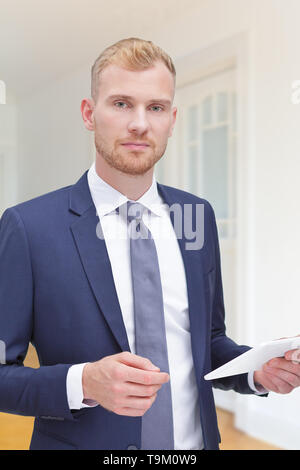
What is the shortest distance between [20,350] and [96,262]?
0.20 metres

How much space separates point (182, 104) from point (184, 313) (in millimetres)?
2555

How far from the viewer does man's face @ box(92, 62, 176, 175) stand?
1.04 meters

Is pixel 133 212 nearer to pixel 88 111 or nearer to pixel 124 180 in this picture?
pixel 124 180

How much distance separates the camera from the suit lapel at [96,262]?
0.96 m

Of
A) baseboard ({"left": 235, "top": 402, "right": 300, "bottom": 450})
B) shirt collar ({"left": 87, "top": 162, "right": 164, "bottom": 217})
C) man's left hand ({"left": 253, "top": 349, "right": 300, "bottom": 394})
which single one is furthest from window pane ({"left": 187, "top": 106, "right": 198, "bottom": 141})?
man's left hand ({"left": 253, "top": 349, "right": 300, "bottom": 394})

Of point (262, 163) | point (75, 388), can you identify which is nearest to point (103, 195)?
point (75, 388)

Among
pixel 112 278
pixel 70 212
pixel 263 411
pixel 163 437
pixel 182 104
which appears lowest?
pixel 263 411

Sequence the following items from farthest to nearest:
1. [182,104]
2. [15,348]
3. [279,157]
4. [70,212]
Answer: [182,104] < [279,157] < [70,212] < [15,348]

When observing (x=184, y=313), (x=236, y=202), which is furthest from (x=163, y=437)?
(x=236, y=202)

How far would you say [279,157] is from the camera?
2779 millimetres

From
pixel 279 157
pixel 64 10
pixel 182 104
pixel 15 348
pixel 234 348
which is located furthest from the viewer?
pixel 182 104

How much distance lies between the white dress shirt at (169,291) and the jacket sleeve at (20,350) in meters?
0.18

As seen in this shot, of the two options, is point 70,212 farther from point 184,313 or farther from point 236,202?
point 236,202

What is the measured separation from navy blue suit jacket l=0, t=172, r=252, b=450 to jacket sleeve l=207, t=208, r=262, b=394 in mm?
129
